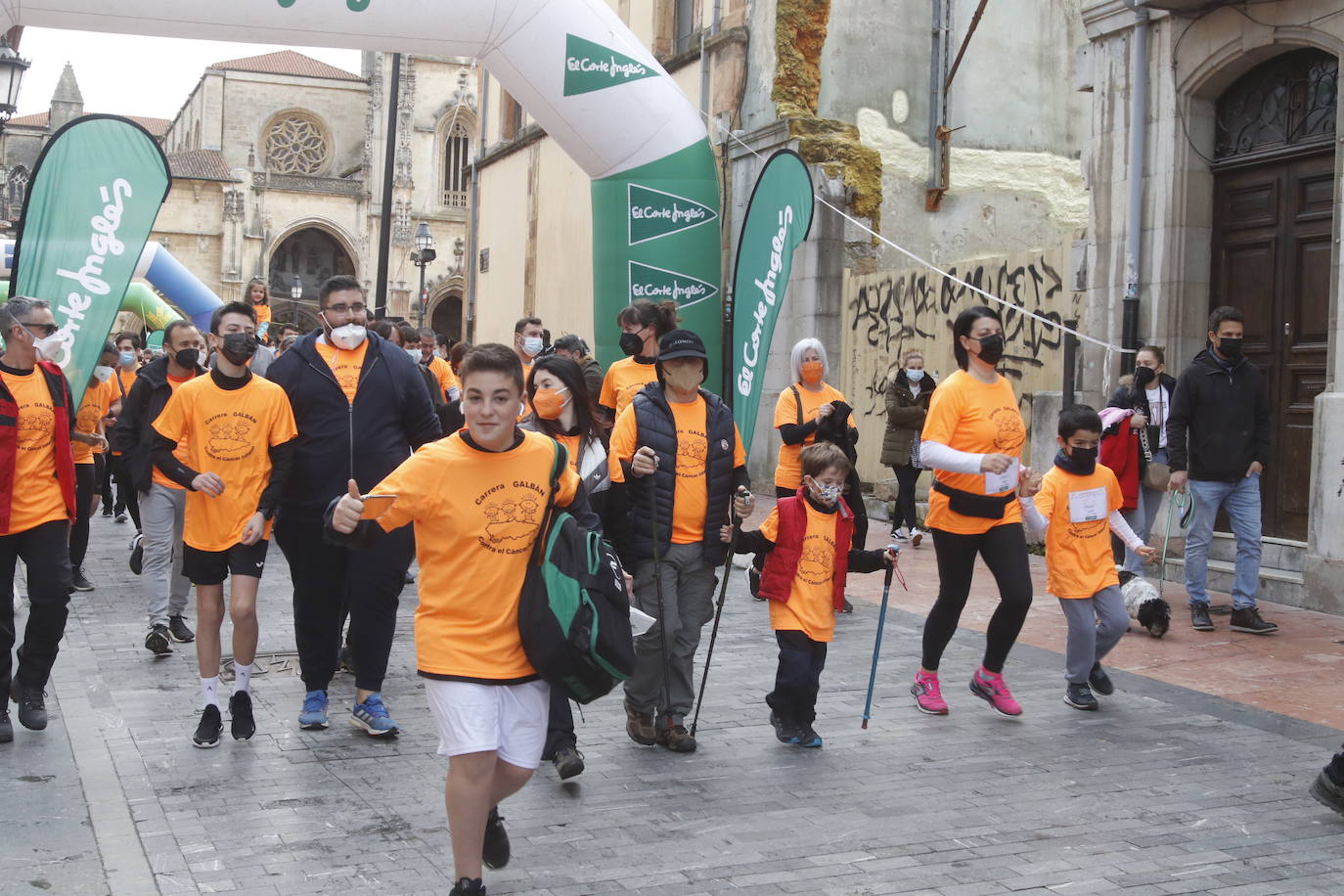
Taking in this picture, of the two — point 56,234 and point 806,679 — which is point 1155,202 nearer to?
point 806,679

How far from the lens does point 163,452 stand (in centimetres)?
628

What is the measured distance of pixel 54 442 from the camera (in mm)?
6223

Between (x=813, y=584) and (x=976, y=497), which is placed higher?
(x=976, y=497)

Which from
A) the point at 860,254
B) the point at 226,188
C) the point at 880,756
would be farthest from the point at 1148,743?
the point at 226,188

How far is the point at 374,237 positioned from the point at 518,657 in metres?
67.0

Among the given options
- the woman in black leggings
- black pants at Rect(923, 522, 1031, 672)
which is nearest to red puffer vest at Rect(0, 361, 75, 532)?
the woman in black leggings

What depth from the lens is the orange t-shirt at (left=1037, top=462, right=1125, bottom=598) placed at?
671 centimetres

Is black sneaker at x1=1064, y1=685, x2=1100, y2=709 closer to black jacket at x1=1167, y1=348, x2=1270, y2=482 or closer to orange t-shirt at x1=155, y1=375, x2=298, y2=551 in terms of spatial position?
black jacket at x1=1167, y1=348, x2=1270, y2=482

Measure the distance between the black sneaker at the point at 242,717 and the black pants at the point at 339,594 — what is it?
0.37 m

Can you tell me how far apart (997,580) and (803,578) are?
1002mm

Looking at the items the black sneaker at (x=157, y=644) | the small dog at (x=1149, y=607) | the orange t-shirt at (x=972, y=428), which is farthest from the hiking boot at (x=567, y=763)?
the small dog at (x=1149, y=607)

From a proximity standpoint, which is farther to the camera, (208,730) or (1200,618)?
(1200,618)

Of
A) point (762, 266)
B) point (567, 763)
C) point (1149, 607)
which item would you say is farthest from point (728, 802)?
point (762, 266)

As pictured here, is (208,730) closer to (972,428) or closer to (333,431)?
(333,431)
